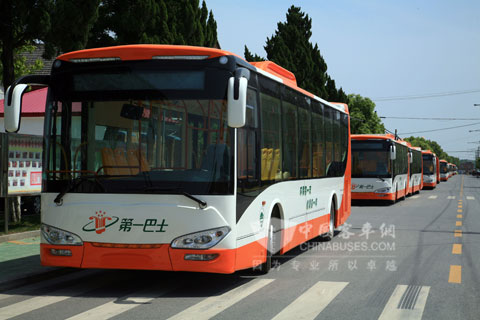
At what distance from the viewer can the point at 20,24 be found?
14.2 meters

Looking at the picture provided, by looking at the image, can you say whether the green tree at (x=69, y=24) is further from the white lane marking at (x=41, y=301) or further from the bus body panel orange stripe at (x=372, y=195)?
the bus body panel orange stripe at (x=372, y=195)

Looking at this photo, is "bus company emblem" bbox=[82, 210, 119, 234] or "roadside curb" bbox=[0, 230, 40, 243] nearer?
"bus company emblem" bbox=[82, 210, 119, 234]

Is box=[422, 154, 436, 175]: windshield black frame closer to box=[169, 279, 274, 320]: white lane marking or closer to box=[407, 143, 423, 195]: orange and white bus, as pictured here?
box=[407, 143, 423, 195]: orange and white bus

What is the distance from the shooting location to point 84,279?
28.5 feet

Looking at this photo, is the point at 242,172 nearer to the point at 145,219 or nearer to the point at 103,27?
the point at 145,219

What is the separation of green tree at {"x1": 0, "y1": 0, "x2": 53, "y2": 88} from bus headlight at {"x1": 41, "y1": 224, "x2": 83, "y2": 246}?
289 inches

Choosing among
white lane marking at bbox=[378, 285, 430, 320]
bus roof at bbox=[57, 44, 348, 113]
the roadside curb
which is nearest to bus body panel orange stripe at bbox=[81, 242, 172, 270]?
bus roof at bbox=[57, 44, 348, 113]

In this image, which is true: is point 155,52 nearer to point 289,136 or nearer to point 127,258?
point 127,258

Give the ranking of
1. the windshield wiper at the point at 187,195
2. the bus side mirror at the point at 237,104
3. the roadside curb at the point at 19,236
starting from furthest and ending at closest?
the roadside curb at the point at 19,236, the windshield wiper at the point at 187,195, the bus side mirror at the point at 237,104

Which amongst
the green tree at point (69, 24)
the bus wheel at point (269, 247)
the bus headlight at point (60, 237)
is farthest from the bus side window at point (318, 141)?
the green tree at point (69, 24)

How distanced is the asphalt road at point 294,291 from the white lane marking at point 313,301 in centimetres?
1

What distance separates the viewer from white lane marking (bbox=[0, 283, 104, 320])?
660cm

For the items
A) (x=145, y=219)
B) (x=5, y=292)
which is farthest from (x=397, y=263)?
(x=5, y=292)

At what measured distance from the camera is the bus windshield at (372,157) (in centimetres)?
2528
